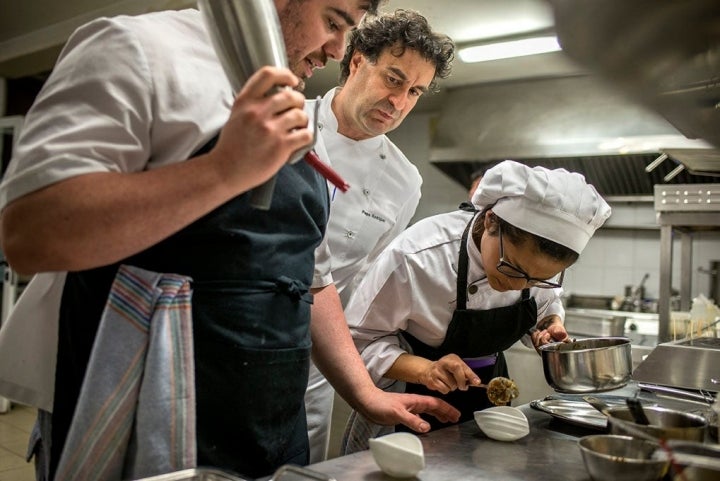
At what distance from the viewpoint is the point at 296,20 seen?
1.03 meters

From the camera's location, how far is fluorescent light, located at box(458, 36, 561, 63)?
445 centimetres

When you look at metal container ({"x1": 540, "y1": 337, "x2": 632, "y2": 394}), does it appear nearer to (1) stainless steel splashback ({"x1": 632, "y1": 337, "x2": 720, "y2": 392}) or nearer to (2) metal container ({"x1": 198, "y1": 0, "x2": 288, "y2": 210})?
(1) stainless steel splashback ({"x1": 632, "y1": 337, "x2": 720, "y2": 392})

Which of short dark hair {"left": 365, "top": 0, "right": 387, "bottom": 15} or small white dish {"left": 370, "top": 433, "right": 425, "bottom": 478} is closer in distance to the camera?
small white dish {"left": 370, "top": 433, "right": 425, "bottom": 478}

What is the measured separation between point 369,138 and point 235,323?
4.05 feet

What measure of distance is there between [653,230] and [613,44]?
3.94 meters

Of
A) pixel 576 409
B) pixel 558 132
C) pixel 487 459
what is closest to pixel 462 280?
pixel 576 409

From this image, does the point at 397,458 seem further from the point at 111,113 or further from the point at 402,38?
the point at 402,38

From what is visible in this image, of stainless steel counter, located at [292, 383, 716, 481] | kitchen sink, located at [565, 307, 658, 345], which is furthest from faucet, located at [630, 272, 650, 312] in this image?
stainless steel counter, located at [292, 383, 716, 481]

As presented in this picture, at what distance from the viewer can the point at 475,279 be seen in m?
1.76

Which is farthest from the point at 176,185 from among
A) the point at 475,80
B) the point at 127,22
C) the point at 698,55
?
the point at 475,80

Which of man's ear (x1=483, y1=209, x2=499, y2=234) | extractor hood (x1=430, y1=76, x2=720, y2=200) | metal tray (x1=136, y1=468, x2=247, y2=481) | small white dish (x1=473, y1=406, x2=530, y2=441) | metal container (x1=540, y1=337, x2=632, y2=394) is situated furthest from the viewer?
extractor hood (x1=430, y1=76, x2=720, y2=200)

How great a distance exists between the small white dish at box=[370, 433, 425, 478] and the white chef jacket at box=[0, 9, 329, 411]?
536mm

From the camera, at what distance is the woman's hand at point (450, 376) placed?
1.45 metres

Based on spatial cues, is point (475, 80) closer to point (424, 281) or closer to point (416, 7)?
point (416, 7)
